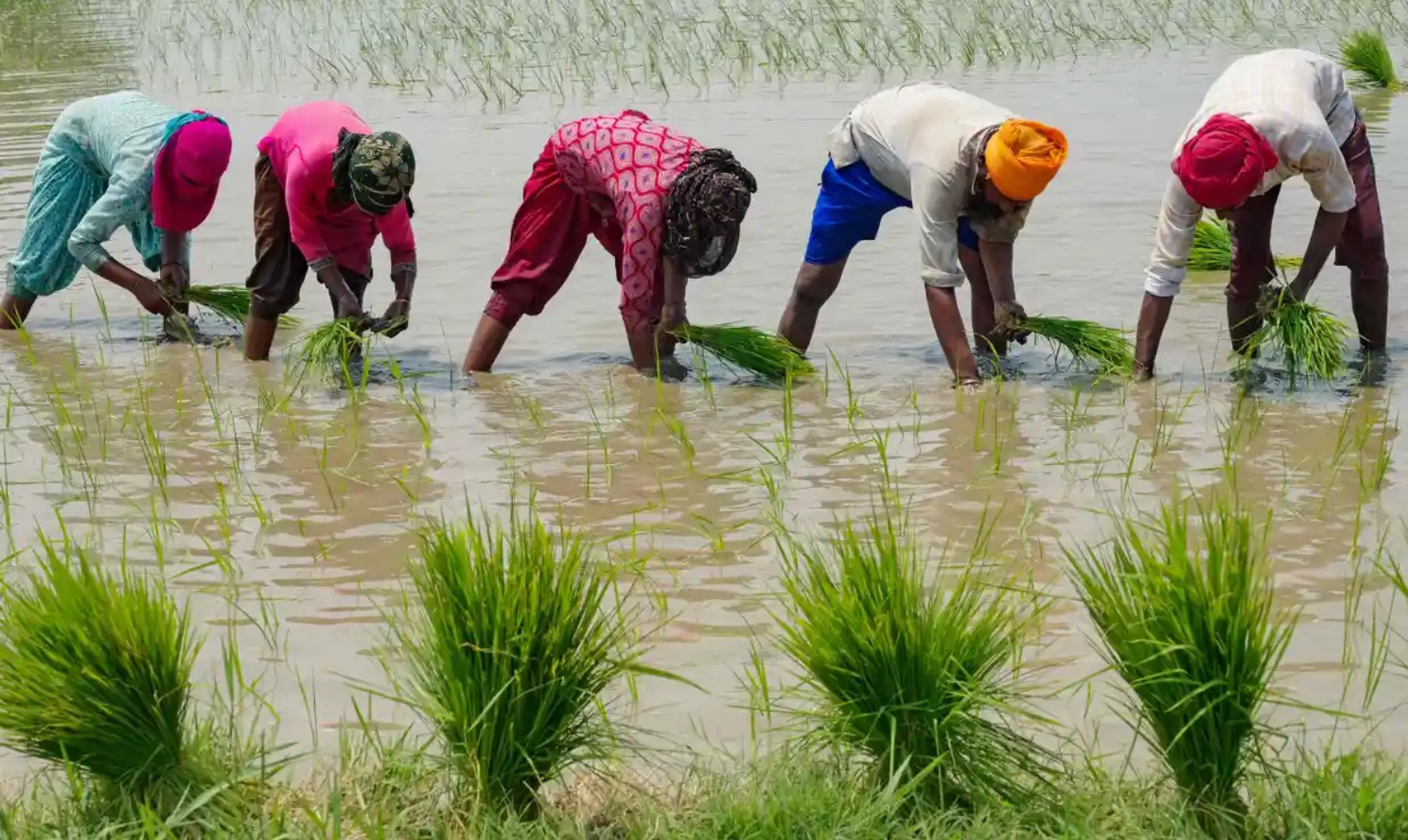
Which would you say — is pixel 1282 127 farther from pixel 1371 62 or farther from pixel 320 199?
pixel 1371 62

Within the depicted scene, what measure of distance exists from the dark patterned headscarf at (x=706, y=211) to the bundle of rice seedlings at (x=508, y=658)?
2.31m

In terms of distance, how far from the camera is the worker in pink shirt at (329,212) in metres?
4.98

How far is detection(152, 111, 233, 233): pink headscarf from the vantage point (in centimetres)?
561

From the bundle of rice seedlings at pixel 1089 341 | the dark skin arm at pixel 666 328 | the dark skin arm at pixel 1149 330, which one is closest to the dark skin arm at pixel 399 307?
the dark skin arm at pixel 666 328

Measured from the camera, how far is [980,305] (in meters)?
5.59

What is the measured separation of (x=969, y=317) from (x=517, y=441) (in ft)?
6.60

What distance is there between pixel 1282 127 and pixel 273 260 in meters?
3.12

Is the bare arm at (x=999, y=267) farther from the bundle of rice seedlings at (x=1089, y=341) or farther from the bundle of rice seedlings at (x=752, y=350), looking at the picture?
the bundle of rice seedlings at (x=752, y=350)

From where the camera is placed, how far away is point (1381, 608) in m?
3.36

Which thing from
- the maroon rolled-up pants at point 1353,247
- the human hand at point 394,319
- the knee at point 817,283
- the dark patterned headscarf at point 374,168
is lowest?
the human hand at point 394,319

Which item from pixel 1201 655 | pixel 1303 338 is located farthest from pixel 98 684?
pixel 1303 338

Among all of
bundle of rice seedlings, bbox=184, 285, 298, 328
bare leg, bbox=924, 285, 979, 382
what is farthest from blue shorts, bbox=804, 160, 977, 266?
bundle of rice seedlings, bbox=184, 285, 298, 328

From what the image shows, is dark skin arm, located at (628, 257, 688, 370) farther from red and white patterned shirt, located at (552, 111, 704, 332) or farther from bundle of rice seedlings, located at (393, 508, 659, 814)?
bundle of rice seedlings, located at (393, 508, 659, 814)

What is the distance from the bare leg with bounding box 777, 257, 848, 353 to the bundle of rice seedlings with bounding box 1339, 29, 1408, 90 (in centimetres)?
613
